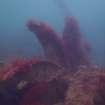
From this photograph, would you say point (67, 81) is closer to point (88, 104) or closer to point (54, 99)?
point (54, 99)

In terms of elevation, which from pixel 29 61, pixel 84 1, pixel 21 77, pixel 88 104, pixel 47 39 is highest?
pixel 84 1

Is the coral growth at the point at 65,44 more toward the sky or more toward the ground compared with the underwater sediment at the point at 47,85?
more toward the sky

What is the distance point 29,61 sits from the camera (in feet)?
18.7

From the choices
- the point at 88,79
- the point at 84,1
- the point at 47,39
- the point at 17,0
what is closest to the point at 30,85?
the point at 88,79

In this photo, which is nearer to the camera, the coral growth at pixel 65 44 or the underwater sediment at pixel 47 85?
the underwater sediment at pixel 47 85

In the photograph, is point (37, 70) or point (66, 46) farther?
point (66, 46)

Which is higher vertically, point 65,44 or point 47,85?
point 65,44

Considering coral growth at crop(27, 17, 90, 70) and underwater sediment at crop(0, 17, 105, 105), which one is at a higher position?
coral growth at crop(27, 17, 90, 70)

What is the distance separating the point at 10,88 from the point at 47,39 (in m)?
4.28

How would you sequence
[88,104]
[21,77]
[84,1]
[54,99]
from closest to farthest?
[88,104] → [54,99] → [21,77] → [84,1]

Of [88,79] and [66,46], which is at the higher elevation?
[66,46]


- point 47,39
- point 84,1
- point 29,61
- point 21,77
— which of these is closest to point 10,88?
point 21,77

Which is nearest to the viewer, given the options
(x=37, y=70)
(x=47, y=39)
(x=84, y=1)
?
(x=37, y=70)

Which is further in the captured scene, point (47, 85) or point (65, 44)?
point (65, 44)
